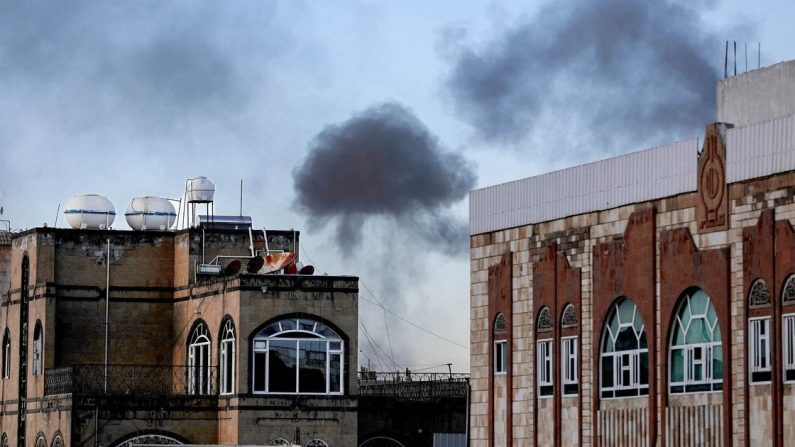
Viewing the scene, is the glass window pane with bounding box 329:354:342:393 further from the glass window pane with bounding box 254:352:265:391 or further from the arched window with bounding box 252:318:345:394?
the glass window pane with bounding box 254:352:265:391

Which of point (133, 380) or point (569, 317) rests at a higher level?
point (569, 317)

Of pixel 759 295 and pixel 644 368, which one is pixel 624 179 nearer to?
pixel 644 368

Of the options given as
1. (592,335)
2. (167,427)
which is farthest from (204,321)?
(592,335)

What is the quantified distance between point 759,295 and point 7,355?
38615 mm

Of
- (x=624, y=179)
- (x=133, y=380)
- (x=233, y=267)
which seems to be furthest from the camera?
(x=133, y=380)

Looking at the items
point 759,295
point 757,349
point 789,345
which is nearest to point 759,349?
point 757,349

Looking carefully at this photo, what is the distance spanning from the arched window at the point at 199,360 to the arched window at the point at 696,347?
26493mm

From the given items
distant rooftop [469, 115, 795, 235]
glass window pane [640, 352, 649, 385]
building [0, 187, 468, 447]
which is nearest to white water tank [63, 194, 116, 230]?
building [0, 187, 468, 447]

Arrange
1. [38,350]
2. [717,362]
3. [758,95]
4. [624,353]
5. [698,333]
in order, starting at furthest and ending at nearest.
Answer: [38,350] → [624,353] → [758,95] → [698,333] → [717,362]

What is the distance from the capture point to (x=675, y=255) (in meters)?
41.7

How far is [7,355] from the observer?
230 ft

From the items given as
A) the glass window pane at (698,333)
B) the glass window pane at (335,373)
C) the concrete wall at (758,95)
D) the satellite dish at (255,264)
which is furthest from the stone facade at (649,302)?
the satellite dish at (255,264)

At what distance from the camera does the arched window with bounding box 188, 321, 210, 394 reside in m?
65.3

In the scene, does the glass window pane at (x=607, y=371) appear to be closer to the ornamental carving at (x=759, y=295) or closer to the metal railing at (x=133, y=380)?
the ornamental carving at (x=759, y=295)
